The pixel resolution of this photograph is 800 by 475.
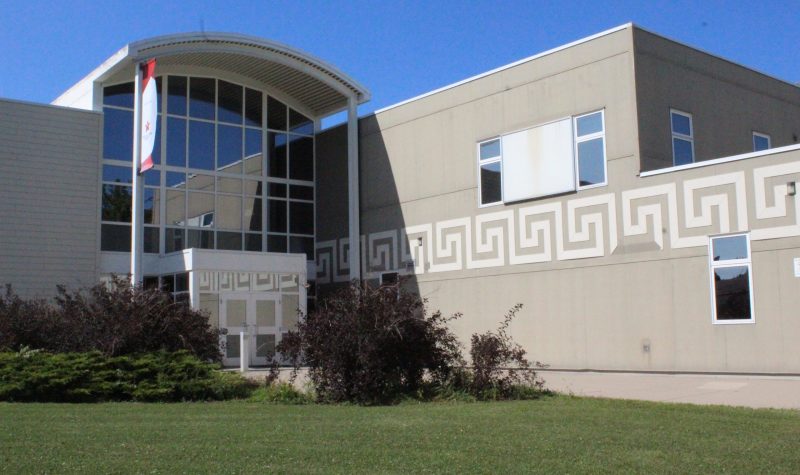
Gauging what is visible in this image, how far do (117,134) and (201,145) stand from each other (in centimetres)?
278

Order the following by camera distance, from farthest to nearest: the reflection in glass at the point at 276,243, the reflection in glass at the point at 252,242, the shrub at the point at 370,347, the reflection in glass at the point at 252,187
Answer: the reflection in glass at the point at 276,243 → the reflection in glass at the point at 252,187 → the reflection in glass at the point at 252,242 → the shrub at the point at 370,347

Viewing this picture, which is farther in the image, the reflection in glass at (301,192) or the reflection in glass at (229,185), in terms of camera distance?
the reflection in glass at (301,192)

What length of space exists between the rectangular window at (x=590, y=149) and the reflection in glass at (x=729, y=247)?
3.23 m

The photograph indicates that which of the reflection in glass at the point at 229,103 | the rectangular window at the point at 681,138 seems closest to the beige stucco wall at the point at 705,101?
the rectangular window at the point at 681,138

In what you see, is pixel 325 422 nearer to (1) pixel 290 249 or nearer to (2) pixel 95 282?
(2) pixel 95 282

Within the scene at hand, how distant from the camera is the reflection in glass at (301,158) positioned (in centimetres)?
2942

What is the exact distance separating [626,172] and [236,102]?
46.0 feet

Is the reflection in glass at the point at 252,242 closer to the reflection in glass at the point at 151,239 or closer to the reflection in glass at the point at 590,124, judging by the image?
the reflection in glass at the point at 151,239

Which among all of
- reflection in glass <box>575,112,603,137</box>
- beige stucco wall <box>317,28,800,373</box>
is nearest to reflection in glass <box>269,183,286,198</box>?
beige stucco wall <box>317,28,800,373</box>

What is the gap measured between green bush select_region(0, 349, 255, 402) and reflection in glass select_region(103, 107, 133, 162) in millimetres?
11558

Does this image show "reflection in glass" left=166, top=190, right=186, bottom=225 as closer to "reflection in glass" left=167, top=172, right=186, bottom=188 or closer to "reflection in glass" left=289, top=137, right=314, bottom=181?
"reflection in glass" left=167, top=172, right=186, bottom=188

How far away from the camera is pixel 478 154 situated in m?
23.9

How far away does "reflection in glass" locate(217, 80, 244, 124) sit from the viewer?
92.5 feet

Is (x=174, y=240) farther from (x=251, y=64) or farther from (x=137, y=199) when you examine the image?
(x=251, y=64)
